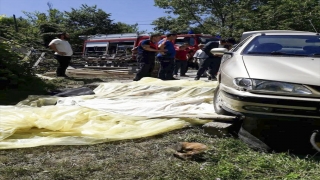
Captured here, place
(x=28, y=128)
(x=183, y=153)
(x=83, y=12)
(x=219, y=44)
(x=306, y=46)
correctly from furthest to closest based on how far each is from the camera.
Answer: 1. (x=83, y=12)
2. (x=219, y=44)
3. (x=306, y=46)
4. (x=28, y=128)
5. (x=183, y=153)

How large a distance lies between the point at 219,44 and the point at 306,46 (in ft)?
22.2

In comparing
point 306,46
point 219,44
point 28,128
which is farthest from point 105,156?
point 219,44

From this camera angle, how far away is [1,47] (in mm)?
8797

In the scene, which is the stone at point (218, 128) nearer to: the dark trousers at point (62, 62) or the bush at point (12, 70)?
the bush at point (12, 70)

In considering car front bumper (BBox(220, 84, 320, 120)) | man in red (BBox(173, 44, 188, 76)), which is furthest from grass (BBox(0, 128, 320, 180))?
man in red (BBox(173, 44, 188, 76))

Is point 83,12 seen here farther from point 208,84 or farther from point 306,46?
point 306,46

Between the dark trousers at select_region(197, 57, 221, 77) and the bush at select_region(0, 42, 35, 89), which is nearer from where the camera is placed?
the bush at select_region(0, 42, 35, 89)

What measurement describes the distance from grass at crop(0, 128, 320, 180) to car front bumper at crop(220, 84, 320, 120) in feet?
1.20

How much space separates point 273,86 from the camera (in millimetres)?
3445

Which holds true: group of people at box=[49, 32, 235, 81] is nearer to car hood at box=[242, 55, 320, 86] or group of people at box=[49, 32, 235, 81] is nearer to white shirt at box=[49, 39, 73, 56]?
white shirt at box=[49, 39, 73, 56]

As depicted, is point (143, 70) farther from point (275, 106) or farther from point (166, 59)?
point (275, 106)

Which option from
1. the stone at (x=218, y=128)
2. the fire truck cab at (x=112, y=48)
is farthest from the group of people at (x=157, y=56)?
the fire truck cab at (x=112, y=48)

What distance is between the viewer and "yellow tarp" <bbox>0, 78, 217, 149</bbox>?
3.98 meters

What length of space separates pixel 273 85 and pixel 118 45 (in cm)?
2043
